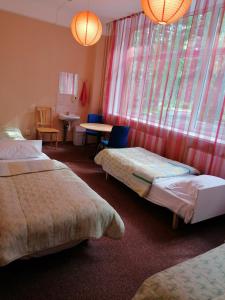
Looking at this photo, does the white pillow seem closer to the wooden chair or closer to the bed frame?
the bed frame

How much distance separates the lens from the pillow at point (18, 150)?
9.35 ft

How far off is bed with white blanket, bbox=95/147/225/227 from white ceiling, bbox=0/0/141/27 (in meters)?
2.81

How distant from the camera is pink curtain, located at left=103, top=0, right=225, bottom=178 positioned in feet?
10.2

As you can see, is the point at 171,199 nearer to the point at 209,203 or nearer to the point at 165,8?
the point at 209,203

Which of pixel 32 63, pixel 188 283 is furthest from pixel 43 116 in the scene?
pixel 188 283

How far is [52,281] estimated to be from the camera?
5.46ft

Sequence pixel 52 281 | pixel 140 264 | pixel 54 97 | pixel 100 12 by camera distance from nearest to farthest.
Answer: pixel 52 281, pixel 140 264, pixel 100 12, pixel 54 97

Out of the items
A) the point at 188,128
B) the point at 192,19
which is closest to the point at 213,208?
the point at 188,128

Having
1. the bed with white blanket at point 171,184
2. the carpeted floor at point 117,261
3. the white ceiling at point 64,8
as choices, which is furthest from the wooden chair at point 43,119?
the carpeted floor at point 117,261

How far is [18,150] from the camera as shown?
293 centimetres

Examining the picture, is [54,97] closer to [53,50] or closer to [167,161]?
[53,50]

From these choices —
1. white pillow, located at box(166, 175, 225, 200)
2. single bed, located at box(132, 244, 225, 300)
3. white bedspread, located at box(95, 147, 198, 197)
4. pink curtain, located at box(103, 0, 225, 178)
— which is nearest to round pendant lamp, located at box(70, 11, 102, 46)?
pink curtain, located at box(103, 0, 225, 178)

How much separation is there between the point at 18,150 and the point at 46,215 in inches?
60.5

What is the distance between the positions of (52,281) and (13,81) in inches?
167
